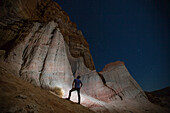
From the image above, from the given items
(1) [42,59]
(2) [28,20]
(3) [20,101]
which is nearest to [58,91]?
(1) [42,59]

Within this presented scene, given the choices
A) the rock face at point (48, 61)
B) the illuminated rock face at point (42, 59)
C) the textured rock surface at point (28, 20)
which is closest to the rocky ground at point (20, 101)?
the rock face at point (48, 61)

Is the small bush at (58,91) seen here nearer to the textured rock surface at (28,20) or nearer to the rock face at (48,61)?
the rock face at (48,61)

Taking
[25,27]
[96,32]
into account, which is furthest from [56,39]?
[96,32]

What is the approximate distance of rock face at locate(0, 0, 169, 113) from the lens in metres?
7.42

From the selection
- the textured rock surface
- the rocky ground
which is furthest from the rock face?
the rocky ground

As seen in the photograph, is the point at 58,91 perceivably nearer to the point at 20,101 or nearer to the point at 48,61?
the point at 48,61

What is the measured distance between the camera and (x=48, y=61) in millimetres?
8805

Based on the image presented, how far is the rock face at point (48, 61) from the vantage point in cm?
742

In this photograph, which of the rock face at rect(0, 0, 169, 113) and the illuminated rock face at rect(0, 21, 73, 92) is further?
the rock face at rect(0, 0, 169, 113)

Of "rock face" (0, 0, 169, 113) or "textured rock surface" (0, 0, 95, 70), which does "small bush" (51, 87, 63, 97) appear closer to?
"rock face" (0, 0, 169, 113)

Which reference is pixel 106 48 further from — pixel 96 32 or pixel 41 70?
pixel 41 70

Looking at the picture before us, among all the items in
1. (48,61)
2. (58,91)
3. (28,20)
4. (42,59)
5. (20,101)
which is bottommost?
(58,91)

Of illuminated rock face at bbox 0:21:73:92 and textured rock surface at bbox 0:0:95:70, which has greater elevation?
textured rock surface at bbox 0:0:95:70

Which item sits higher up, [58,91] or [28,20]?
[28,20]
